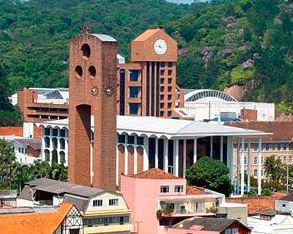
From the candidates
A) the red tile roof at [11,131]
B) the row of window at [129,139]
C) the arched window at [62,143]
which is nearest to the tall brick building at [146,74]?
the red tile roof at [11,131]

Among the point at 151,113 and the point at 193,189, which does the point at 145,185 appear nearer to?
the point at 193,189

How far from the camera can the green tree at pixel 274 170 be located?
92000mm

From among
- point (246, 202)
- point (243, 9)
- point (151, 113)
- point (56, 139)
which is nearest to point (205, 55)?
point (243, 9)

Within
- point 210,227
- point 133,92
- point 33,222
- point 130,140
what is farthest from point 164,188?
point 133,92

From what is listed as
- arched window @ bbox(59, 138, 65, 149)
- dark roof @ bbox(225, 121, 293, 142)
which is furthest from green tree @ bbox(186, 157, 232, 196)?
dark roof @ bbox(225, 121, 293, 142)

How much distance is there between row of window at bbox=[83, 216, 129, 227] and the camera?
5833 cm

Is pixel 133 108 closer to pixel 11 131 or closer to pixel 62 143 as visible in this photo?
pixel 11 131

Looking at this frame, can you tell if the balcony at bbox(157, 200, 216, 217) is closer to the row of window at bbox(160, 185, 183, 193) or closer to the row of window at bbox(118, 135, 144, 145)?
the row of window at bbox(160, 185, 183, 193)

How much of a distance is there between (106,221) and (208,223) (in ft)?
15.8

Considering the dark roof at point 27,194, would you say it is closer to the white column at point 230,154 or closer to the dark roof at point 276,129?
the white column at point 230,154

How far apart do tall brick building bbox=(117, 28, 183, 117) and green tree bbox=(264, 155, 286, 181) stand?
86.0 ft

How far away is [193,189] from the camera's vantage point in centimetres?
6756

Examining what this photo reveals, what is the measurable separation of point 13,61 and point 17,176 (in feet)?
340

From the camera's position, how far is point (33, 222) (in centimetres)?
5475
